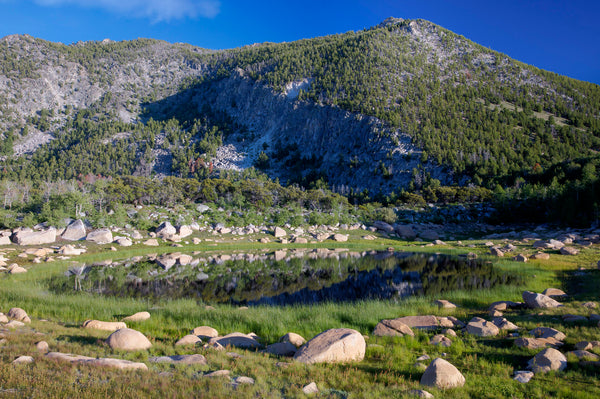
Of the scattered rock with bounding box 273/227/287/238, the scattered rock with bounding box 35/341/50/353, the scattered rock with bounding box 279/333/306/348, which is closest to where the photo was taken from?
the scattered rock with bounding box 35/341/50/353

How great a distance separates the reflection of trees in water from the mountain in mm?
80341

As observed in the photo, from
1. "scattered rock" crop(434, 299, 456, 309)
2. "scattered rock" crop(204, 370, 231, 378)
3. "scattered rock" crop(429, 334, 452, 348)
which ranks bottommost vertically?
"scattered rock" crop(434, 299, 456, 309)

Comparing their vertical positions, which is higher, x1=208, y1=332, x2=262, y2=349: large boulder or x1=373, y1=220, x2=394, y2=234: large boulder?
x1=208, y1=332, x2=262, y2=349: large boulder

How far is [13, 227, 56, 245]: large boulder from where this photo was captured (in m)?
39.3

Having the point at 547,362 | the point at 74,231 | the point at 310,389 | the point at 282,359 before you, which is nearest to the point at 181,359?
the point at 282,359

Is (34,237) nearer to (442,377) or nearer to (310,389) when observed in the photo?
(310,389)

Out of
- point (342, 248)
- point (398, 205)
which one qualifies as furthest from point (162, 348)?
point (398, 205)

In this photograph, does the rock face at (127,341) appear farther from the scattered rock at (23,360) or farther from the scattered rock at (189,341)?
the scattered rock at (23,360)

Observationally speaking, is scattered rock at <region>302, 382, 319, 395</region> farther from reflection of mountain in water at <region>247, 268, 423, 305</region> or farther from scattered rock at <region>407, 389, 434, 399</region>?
reflection of mountain in water at <region>247, 268, 423, 305</region>

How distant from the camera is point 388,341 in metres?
10.9

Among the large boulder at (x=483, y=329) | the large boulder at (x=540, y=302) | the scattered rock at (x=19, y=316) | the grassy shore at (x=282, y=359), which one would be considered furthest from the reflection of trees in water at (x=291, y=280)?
the large boulder at (x=483, y=329)

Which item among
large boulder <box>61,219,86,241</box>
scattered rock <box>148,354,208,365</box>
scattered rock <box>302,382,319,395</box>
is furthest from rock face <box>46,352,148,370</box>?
large boulder <box>61,219,86,241</box>

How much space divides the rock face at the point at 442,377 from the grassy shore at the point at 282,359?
18cm

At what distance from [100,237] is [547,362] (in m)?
52.2
